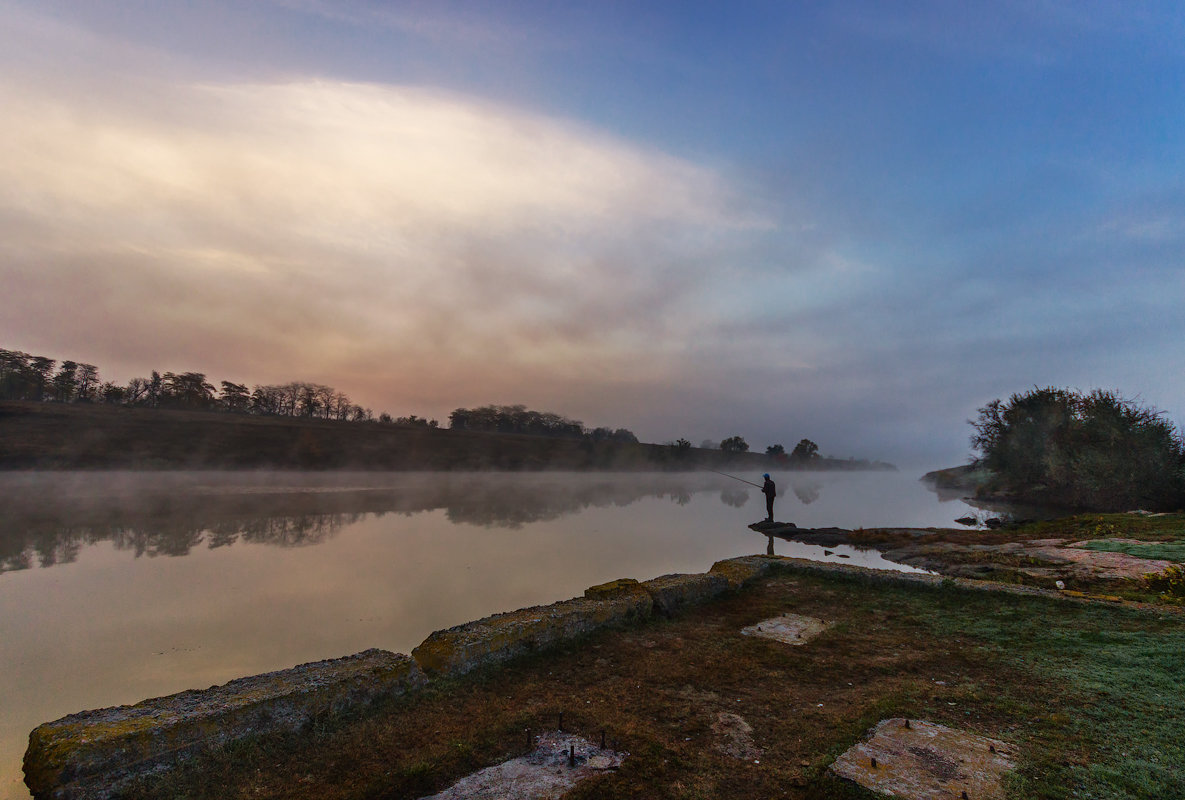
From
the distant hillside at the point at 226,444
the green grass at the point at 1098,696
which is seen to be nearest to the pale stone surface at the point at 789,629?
the green grass at the point at 1098,696

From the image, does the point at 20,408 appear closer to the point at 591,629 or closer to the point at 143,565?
the point at 143,565

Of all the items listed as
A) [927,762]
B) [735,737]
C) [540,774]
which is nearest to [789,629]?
[735,737]

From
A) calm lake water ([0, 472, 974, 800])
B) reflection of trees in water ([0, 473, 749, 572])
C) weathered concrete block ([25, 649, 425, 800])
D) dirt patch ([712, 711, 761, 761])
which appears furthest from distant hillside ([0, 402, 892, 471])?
dirt patch ([712, 711, 761, 761])

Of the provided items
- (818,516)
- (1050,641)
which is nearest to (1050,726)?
(1050,641)

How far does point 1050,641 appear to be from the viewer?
5.01 meters

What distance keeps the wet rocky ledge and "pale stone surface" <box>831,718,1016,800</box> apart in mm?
2845

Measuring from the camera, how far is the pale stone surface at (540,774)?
263 cm

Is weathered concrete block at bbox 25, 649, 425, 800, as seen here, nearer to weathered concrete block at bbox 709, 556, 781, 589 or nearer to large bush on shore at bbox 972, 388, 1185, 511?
weathered concrete block at bbox 709, 556, 781, 589

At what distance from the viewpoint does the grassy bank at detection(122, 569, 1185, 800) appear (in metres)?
2.73

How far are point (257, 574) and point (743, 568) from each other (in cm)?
892

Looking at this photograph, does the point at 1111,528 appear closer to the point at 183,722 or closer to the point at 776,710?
the point at 776,710

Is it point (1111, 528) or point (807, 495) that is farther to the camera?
point (807, 495)

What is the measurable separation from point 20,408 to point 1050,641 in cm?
5740

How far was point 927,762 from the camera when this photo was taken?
2.86 metres
